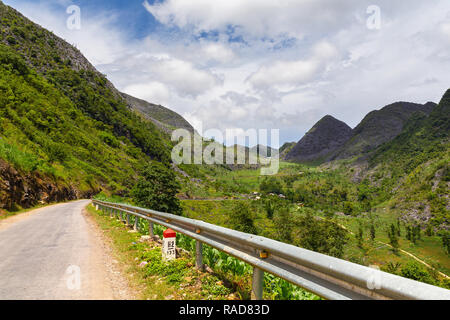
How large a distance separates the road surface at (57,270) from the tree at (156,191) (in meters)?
42.2

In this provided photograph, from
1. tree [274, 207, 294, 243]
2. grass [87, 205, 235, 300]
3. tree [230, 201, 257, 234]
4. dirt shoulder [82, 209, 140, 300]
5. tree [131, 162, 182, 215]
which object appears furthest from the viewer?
tree [274, 207, 294, 243]

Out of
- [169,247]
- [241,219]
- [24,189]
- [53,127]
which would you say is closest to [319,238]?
[241,219]

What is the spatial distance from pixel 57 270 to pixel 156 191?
4819 centimetres

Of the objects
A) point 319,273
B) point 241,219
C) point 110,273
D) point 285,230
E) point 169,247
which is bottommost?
point 285,230

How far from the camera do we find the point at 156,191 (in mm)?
52844

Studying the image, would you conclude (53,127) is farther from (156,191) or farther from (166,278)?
(166,278)

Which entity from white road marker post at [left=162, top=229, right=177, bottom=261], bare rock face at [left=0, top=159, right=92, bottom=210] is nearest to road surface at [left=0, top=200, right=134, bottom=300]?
white road marker post at [left=162, top=229, right=177, bottom=261]

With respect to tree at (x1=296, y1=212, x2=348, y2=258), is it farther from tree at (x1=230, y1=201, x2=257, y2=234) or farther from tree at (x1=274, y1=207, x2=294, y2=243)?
tree at (x1=230, y1=201, x2=257, y2=234)

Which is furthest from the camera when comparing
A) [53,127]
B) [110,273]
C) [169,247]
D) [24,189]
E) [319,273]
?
[53,127]

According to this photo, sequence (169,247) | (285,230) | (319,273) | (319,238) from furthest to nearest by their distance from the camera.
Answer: (285,230) → (319,238) → (169,247) → (319,273)

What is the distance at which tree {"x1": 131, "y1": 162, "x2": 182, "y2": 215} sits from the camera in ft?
168

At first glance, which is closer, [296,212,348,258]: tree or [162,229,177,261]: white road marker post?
[162,229,177,261]: white road marker post

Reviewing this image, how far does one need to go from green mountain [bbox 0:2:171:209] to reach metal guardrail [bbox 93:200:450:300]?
19553 mm
